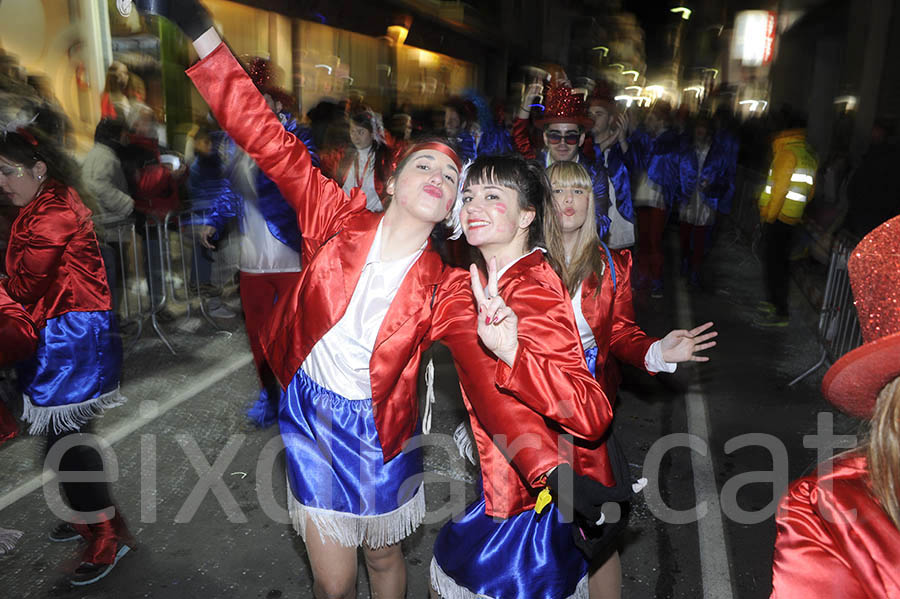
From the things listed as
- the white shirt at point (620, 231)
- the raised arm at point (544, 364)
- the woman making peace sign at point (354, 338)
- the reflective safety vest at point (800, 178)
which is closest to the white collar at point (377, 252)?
the woman making peace sign at point (354, 338)

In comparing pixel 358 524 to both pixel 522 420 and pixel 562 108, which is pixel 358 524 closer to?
pixel 522 420

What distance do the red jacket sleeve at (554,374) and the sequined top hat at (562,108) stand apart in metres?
3.36

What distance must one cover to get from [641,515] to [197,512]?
8.49 feet

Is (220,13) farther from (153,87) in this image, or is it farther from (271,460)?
(271,460)

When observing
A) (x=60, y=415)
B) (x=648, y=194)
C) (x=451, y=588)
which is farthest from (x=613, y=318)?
(x=648, y=194)

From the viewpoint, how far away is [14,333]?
2469 mm

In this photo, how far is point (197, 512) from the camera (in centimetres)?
403

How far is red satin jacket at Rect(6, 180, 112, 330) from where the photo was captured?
2.98 m

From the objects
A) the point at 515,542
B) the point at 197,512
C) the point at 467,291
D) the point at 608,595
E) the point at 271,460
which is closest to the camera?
the point at 515,542

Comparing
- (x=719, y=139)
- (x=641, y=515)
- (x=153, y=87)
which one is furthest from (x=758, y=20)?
(x=641, y=515)

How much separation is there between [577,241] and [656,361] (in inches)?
→ 25.1

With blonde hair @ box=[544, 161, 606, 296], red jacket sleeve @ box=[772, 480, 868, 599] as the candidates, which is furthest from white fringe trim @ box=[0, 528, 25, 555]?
red jacket sleeve @ box=[772, 480, 868, 599]

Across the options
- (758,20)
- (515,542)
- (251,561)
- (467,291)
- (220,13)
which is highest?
(758,20)

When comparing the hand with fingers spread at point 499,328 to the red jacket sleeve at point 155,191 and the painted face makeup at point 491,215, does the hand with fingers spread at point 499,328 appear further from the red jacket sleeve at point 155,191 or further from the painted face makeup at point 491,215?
the red jacket sleeve at point 155,191
